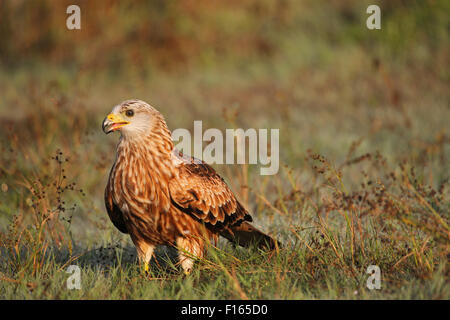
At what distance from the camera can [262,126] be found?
8664 mm

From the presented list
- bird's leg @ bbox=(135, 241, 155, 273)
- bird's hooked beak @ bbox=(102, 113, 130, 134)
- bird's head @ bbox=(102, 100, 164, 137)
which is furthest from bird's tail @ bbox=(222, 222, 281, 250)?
bird's hooked beak @ bbox=(102, 113, 130, 134)

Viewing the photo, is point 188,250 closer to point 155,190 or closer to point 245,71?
point 155,190

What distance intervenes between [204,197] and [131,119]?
2.55 ft

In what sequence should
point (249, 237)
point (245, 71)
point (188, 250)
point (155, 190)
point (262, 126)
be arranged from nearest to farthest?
point (155, 190)
point (188, 250)
point (249, 237)
point (262, 126)
point (245, 71)

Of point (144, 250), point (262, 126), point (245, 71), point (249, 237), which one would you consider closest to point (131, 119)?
point (144, 250)

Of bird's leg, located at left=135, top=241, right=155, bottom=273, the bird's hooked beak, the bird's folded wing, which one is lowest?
bird's leg, located at left=135, top=241, right=155, bottom=273

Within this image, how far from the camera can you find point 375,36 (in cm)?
1173

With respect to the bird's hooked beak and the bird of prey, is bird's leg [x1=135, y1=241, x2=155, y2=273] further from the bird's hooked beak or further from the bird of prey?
the bird's hooked beak

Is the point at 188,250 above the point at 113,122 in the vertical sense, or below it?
below

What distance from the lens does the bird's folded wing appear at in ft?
12.3

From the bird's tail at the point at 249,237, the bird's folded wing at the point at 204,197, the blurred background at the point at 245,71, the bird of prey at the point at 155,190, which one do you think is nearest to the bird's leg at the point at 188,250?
the bird of prey at the point at 155,190

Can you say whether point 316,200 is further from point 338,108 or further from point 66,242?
point 338,108

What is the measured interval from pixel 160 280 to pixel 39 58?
10.8 meters
